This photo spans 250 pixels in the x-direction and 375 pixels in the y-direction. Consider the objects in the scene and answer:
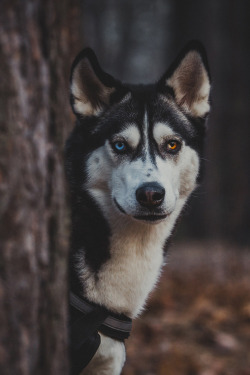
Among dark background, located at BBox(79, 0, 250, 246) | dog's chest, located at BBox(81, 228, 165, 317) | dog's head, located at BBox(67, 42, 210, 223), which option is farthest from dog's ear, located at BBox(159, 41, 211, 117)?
dark background, located at BBox(79, 0, 250, 246)

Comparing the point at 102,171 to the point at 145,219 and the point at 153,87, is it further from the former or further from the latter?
the point at 153,87

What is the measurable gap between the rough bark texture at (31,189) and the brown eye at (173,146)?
1250 millimetres

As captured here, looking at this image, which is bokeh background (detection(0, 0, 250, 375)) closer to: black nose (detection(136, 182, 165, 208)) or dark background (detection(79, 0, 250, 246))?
dark background (detection(79, 0, 250, 246))

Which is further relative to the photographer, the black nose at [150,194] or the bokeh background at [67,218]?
the black nose at [150,194]

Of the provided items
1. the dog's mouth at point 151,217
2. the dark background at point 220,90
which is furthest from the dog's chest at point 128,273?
the dark background at point 220,90

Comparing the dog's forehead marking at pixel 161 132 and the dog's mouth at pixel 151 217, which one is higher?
the dog's forehead marking at pixel 161 132

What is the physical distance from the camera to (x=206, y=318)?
4906mm

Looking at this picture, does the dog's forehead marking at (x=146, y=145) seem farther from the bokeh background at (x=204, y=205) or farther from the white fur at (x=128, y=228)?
the bokeh background at (x=204, y=205)

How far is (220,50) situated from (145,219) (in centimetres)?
970

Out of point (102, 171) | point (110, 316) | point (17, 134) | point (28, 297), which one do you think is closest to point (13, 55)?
point (17, 134)

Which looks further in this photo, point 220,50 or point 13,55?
point 220,50

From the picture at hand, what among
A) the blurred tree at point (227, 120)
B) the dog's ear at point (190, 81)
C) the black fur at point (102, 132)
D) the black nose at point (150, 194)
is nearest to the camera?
the black nose at point (150, 194)

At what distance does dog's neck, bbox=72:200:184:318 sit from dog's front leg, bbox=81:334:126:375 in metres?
0.19

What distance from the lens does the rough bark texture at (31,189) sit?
1.60 meters
